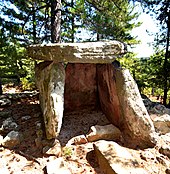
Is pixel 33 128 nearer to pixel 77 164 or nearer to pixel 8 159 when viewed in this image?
pixel 8 159

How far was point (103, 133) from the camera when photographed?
141 inches

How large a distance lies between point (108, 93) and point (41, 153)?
1815 millimetres

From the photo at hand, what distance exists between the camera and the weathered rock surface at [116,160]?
265cm

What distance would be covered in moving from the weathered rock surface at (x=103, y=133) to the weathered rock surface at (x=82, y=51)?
4.35 feet

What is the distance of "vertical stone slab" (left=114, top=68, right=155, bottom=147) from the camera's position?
331 centimetres

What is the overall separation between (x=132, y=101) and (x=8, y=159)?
2365 millimetres

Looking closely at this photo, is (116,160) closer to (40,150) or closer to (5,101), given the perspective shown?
(40,150)

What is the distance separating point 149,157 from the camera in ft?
10.0

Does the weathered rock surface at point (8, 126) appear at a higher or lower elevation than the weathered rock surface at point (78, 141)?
higher

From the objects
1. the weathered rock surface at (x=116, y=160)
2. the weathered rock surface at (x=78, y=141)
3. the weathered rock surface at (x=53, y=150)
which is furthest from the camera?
the weathered rock surface at (x=78, y=141)

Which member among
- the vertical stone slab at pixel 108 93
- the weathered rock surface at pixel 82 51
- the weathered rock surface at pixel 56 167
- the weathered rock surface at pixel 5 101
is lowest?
the weathered rock surface at pixel 56 167

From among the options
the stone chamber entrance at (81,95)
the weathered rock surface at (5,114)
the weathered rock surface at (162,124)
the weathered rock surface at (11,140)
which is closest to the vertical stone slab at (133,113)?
the weathered rock surface at (162,124)

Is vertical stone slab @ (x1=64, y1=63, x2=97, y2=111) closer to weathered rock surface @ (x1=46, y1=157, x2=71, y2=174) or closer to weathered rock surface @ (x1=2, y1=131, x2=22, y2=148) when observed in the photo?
weathered rock surface @ (x1=2, y1=131, x2=22, y2=148)

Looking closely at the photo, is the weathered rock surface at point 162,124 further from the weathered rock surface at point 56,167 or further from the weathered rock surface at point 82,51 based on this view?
the weathered rock surface at point 56,167
